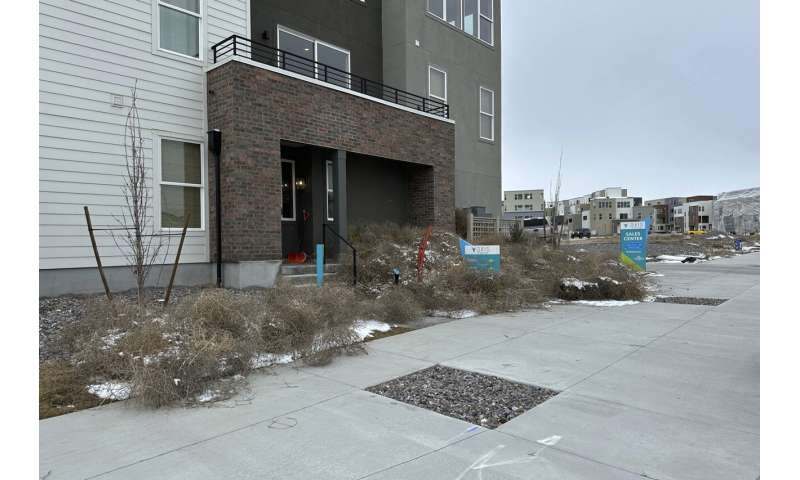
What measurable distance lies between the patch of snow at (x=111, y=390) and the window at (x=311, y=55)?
9.68 m

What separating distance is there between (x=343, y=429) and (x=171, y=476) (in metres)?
1.17

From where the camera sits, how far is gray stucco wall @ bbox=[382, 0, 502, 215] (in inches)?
616

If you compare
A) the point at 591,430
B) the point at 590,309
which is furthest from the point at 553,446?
the point at 590,309

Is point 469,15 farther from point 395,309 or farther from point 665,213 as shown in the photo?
point 665,213

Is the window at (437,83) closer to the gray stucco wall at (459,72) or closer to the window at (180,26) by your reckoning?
the gray stucco wall at (459,72)

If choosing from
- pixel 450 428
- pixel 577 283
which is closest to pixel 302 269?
pixel 577 283

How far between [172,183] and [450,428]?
854cm

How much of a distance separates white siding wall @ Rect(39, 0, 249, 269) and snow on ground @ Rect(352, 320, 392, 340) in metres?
4.82

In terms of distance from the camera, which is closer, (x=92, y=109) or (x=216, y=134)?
(x=92, y=109)

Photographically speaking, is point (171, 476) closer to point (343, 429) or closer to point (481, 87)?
point (343, 429)

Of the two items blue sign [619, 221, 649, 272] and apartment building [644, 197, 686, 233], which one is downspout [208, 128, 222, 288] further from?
apartment building [644, 197, 686, 233]

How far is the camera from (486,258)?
9523 millimetres

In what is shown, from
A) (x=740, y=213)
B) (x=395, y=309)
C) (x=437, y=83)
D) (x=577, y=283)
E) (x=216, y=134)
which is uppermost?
(x=437, y=83)

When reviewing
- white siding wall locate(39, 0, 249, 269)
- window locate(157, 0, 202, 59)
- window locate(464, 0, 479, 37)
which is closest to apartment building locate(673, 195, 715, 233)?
window locate(464, 0, 479, 37)
